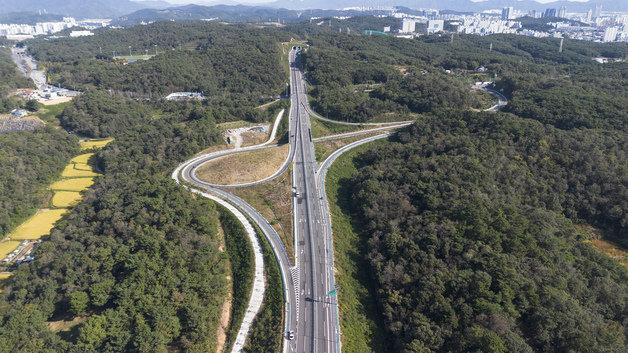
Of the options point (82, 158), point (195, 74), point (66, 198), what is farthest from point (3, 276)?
point (195, 74)

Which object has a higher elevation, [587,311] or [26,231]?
[587,311]

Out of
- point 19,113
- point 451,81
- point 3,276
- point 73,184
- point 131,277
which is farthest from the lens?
point 451,81

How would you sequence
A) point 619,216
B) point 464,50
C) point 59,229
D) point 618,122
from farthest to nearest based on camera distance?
point 464,50
point 618,122
point 619,216
point 59,229

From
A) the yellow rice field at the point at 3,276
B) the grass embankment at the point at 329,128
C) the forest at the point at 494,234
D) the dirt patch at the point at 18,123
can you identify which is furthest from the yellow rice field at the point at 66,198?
the forest at the point at 494,234

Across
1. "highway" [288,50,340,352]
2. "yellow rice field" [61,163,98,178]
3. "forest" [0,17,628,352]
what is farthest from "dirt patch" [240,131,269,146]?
"yellow rice field" [61,163,98,178]

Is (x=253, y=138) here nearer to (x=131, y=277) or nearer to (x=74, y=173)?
(x=74, y=173)

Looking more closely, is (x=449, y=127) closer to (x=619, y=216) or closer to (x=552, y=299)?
(x=619, y=216)

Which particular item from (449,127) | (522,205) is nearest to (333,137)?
(449,127)
